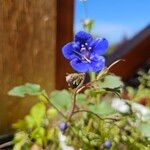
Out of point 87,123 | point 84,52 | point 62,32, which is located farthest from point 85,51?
point 62,32

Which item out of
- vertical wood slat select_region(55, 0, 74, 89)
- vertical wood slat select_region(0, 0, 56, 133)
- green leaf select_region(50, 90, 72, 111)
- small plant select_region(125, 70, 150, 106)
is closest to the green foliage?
green leaf select_region(50, 90, 72, 111)

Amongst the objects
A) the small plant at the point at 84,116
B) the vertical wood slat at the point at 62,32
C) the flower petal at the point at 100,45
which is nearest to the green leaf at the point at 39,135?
the small plant at the point at 84,116

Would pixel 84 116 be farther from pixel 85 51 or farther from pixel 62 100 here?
pixel 85 51

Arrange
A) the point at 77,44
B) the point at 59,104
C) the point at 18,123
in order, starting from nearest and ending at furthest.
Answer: the point at 77,44
the point at 59,104
the point at 18,123

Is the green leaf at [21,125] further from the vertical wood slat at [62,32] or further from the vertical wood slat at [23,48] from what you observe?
the vertical wood slat at [62,32]

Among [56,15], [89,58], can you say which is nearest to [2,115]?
[56,15]

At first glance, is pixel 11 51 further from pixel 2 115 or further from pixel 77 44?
pixel 77 44
